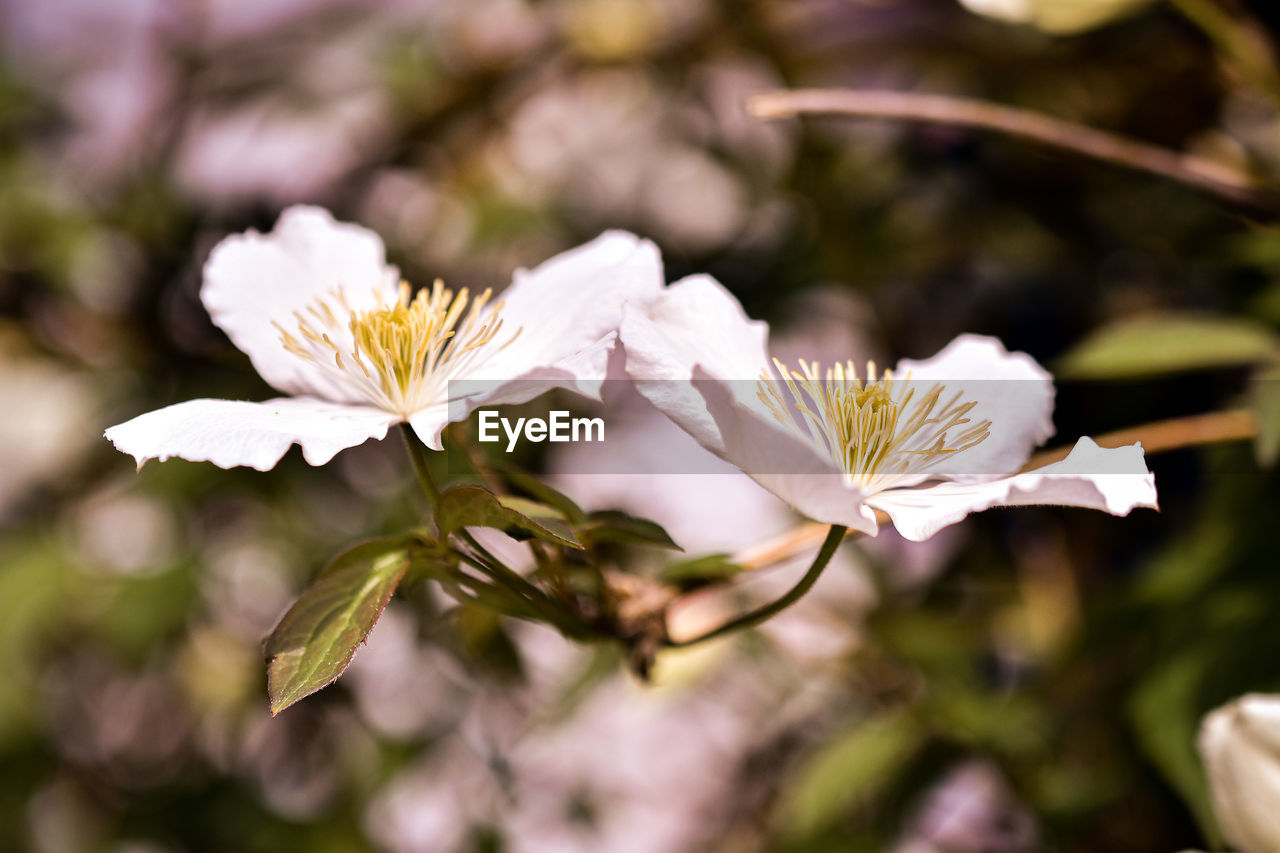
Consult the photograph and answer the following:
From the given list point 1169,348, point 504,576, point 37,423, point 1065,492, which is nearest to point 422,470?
point 504,576

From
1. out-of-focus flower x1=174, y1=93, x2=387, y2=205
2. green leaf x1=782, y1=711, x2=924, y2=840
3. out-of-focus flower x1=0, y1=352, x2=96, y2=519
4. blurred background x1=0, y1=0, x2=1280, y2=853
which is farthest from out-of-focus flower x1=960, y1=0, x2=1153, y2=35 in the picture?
out-of-focus flower x1=0, y1=352, x2=96, y2=519

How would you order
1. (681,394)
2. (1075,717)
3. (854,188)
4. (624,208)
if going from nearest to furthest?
(681,394)
(1075,717)
(854,188)
(624,208)

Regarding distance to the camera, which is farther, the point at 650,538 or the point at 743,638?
the point at 743,638

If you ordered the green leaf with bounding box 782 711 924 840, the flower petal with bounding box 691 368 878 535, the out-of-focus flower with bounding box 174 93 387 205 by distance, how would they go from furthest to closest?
the out-of-focus flower with bounding box 174 93 387 205 < the green leaf with bounding box 782 711 924 840 < the flower petal with bounding box 691 368 878 535

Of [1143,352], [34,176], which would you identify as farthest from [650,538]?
[34,176]

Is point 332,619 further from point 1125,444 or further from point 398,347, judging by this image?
point 1125,444

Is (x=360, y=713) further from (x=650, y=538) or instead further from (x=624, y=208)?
(x=650, y=538)

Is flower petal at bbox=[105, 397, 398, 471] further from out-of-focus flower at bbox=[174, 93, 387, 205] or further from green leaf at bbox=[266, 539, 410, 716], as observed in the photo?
out-of-focus flower at bbox=[174, 93, 387, 205]
